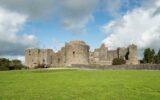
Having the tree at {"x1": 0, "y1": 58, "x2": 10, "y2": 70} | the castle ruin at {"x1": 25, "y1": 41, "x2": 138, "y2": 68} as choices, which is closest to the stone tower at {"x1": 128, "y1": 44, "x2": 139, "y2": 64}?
the castle ruin at {"x1": 25, "y1": 41, "x2": 138, "y2": 68}

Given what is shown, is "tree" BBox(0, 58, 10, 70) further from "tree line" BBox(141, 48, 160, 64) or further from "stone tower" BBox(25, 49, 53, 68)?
"tree line" BBox(141, 48, 160, 64)

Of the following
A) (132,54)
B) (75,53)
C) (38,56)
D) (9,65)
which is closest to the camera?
(9,65)

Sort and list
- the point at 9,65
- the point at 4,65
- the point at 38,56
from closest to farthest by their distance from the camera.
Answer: the point at 4,65 → the point at 9,65 → the point at 38,56

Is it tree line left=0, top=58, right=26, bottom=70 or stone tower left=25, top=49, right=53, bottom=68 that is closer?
tree line left=0, top=58, right=26, bottom=70

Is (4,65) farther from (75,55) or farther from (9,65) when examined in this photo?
(75,55)

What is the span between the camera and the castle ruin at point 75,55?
70688 mm

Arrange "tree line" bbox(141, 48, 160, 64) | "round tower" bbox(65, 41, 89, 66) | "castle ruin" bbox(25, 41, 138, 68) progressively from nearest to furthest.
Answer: "round tower" bbox(65, 41, 89, 66), "castle ruin" bbox(25, 41, 138, 68), "tree line" bbox(141, 48, 160, 64)

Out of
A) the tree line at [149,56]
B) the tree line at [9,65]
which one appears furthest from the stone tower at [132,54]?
the tree line at [9,65]

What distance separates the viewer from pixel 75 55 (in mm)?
70375

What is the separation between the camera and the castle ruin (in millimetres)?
70688

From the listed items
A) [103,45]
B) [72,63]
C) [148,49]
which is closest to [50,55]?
[72,63]

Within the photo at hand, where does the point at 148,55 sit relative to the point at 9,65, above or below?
above

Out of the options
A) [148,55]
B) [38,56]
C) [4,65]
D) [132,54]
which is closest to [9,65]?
[4,65]

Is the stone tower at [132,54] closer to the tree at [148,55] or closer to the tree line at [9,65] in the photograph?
the tree at [148,55]
